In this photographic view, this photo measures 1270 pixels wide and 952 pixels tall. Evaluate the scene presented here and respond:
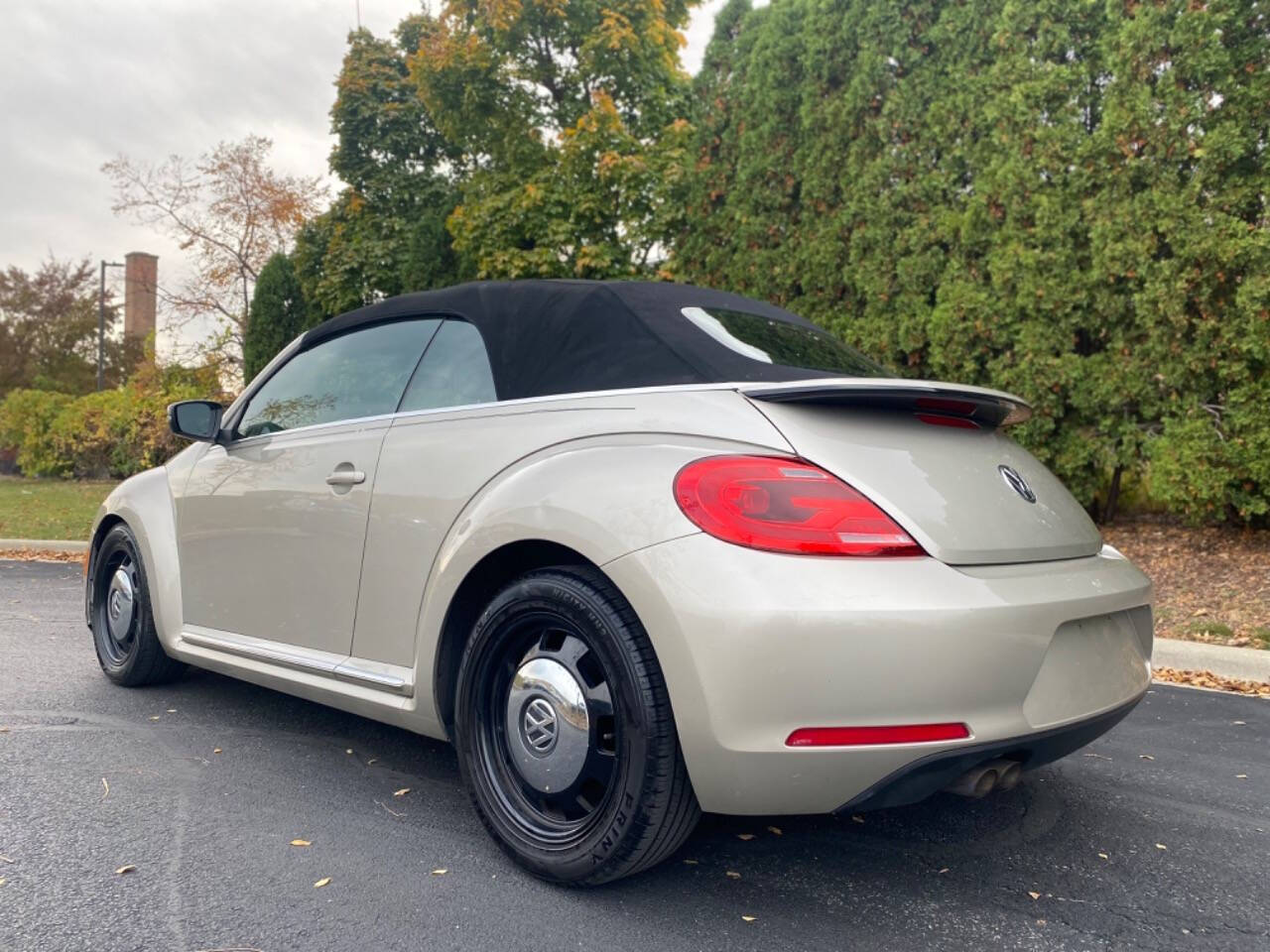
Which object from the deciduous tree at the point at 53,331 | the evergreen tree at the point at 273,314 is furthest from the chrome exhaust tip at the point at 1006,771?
the deciduous tree at the point at 53,331

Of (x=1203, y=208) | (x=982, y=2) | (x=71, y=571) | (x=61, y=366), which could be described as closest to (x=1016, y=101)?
(x=982, y=2)

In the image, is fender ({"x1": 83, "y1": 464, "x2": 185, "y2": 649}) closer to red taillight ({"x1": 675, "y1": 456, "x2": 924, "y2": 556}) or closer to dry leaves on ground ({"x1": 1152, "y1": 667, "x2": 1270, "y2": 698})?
red taillight ({"x1": 675, "y1": 456, "x2": 924, "y2": 556})

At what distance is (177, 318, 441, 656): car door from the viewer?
305 cm

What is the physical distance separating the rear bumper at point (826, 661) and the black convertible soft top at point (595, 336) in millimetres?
618

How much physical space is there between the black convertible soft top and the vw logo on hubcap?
824 millimetres

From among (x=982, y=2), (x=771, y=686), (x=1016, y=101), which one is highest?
(x=982, y=2)

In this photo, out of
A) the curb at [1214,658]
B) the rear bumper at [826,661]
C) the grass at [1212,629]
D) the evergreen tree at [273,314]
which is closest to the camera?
the rear bumper at [826,661]

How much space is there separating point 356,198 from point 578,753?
2011 centimetres

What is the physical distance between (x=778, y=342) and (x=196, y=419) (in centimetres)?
225

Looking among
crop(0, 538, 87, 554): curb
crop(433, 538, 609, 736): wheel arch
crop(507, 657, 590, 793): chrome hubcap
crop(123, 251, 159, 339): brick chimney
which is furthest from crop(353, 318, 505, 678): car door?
crop(123, 251, 159, 339): brick chimney

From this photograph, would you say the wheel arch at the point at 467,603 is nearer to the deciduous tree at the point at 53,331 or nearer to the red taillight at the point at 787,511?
the red taillight at the point at 787,511

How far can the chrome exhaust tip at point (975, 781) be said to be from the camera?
2.18 meters

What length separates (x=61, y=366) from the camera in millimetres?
40344

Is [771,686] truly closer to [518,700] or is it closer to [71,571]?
[518,700]
